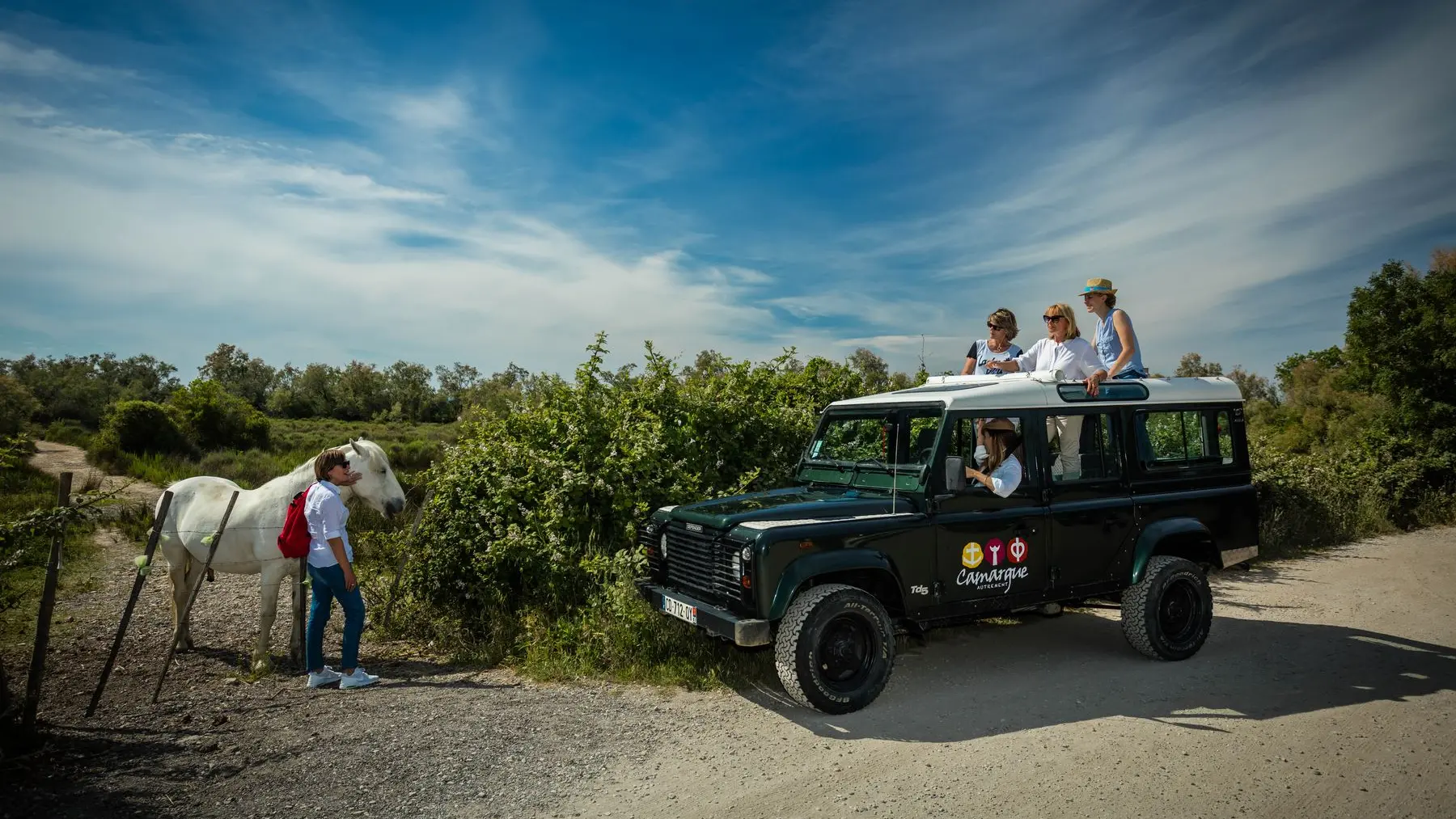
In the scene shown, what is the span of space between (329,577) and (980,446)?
538 cm

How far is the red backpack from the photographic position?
21.7 feet

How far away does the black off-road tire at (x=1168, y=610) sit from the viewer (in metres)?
6.62

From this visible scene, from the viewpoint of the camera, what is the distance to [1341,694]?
236 inches

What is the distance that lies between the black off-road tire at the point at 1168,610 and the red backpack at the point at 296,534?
22.7 feet

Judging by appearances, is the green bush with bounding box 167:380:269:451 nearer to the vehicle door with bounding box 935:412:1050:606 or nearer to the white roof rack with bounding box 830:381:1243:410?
the white roof rack with bounding box 830:381:1243:410

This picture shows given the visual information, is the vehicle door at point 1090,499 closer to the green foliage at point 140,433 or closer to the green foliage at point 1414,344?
the green foliage at point 1414,344

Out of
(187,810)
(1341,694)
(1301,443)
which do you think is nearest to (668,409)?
(187,810)

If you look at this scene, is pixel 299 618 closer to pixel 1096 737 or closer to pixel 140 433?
pixel 1096 737

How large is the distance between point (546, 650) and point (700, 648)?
56.3 inches

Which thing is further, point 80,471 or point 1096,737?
point 80,471

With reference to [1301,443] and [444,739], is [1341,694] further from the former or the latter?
[1301,443]

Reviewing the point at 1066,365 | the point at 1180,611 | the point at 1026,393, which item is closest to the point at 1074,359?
the point at 1066,365

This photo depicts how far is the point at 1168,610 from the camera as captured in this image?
6.84 m

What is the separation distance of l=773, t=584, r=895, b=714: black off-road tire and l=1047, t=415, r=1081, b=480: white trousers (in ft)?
6.94
